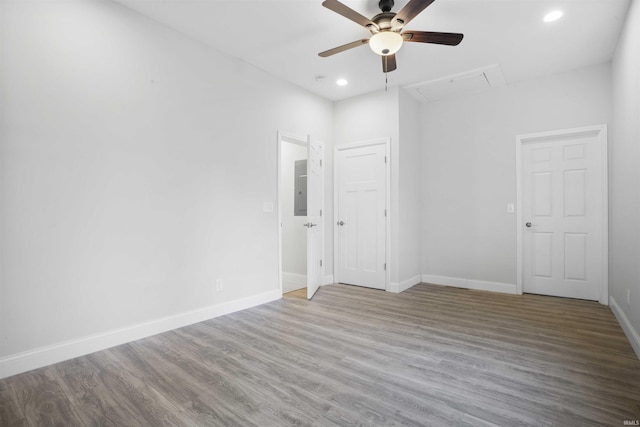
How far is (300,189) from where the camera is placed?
545 centimetres

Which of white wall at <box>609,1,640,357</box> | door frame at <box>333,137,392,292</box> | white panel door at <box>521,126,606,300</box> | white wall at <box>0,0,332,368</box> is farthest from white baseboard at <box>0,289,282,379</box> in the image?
white panel door at <box>521,126,606,300</box>

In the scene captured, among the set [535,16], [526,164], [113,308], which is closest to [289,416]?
[113,308]

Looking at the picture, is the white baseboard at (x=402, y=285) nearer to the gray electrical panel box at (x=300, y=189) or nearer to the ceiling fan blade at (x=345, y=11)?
the gray electrical panel box at (x=300, y=189)

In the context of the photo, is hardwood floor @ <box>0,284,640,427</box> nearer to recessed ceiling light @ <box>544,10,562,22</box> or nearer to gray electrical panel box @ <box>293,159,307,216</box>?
gray electrical panel box @ <box>293,159,307,216</box>

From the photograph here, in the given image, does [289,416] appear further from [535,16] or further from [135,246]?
[535,16]

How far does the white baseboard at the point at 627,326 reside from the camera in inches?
98.5

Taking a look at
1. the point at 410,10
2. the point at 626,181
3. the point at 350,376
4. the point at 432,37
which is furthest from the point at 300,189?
the point at 626,181

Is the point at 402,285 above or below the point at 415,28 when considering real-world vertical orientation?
below

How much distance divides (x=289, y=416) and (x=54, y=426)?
1.22 meters

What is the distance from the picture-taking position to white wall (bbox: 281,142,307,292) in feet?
17.9

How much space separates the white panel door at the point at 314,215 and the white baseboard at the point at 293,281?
38 cm

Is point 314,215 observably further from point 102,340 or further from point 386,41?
point 102,340

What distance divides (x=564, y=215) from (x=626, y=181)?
1389 mm

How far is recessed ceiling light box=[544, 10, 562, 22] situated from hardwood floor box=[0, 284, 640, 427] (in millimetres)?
2855
